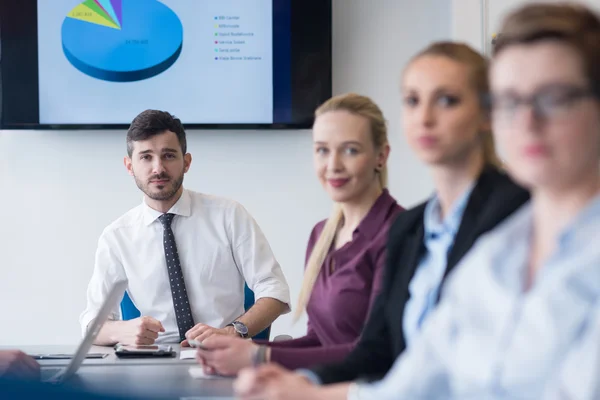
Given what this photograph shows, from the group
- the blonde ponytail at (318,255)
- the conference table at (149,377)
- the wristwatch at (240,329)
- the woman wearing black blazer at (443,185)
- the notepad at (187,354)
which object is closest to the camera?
the woman wearing black blazer at (443,185)

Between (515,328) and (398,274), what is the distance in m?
0.60

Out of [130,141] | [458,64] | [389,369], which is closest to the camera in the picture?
[458,64]

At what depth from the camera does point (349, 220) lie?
2020mm

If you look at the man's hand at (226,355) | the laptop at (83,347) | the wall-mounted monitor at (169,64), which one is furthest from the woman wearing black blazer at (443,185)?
the wall-mounted monitor at (169,64)

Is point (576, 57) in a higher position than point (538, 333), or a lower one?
higher

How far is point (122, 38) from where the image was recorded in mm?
3889

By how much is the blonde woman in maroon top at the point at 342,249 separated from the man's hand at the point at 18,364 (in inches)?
17.2

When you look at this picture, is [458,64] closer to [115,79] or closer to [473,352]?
[473,352]

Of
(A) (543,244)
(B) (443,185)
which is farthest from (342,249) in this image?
(A) (543,244)

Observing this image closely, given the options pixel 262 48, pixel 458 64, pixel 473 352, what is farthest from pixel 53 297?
pixel 473 352

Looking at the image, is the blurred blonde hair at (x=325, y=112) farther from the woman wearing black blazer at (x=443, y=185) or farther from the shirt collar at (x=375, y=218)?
the woman wearing black blazer at (x=443, y=185)

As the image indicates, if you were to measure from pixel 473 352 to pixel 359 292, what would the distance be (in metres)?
0.90

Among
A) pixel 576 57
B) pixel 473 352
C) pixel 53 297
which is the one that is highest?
pixel 576 57

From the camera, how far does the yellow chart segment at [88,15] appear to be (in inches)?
152
